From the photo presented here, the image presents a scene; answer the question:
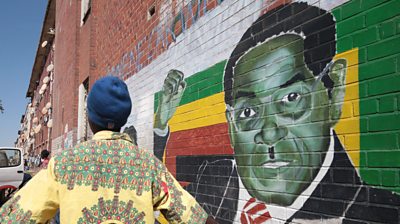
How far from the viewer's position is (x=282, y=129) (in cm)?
317

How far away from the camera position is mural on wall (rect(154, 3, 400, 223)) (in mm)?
2580

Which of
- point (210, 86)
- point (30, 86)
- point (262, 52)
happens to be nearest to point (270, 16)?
point (262, 52)

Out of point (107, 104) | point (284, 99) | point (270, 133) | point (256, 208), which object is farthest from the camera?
point (256, 208)

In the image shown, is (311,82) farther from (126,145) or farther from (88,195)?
(88,195)

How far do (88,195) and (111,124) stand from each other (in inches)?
13.6

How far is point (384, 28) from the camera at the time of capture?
234cm

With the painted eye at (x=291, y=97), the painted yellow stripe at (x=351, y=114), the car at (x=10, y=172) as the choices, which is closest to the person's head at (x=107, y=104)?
the painted yellow stripe at (x=351, y=114)

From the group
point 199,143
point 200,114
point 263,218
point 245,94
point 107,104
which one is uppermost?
point 245,94

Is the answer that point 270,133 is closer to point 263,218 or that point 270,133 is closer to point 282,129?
point 282,129

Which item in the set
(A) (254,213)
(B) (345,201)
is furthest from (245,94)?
(B) (345,201)

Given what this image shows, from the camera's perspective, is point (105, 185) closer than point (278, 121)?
Yes

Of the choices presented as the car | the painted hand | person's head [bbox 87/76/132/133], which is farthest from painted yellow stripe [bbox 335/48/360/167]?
the car

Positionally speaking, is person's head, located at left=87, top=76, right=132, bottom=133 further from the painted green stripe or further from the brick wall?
the painted green stripe

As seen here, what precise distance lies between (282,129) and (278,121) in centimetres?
8
